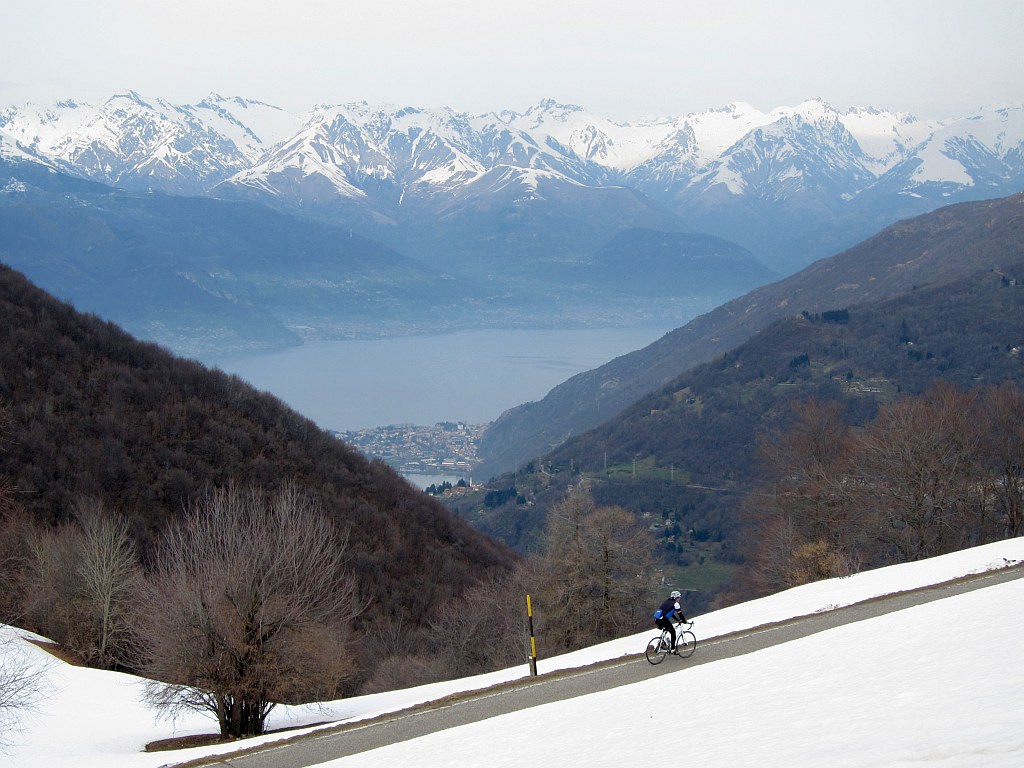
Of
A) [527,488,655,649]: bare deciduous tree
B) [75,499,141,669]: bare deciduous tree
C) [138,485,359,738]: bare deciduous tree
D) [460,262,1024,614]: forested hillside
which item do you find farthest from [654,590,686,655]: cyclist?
[460,262,1024,614]: forested hillside

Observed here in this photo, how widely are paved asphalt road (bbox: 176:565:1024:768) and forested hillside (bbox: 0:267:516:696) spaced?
73.4 feet

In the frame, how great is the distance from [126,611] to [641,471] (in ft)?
332

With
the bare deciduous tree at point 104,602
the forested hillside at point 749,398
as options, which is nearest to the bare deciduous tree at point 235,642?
the bare deciduous tree at point 104,602

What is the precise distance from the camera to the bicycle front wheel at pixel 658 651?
680 inches

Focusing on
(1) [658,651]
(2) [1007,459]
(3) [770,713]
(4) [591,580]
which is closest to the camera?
(3) [770,713]

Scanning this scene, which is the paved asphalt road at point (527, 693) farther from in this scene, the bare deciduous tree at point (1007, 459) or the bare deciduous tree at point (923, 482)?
the bare deciduous tree at point (1007, 459)

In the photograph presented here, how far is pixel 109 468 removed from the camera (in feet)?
170

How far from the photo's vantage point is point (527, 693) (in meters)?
16.7

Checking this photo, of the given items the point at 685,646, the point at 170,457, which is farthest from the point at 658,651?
the point at 170,457

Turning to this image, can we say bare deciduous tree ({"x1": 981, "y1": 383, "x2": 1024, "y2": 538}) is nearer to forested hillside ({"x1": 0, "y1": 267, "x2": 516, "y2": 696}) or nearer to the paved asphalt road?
the paved asphalt road

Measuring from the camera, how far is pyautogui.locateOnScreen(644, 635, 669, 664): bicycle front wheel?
17.3m

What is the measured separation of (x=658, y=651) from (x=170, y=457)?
43543 millimetres

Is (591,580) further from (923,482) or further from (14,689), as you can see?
(14,689)

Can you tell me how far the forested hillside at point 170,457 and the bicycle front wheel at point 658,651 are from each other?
23.3 meters
